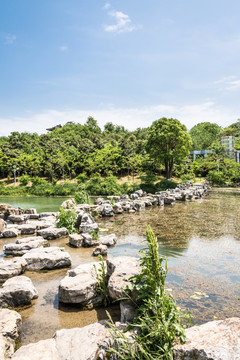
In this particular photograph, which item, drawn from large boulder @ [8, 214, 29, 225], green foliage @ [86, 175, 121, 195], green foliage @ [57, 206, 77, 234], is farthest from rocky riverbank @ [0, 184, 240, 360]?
green foliage @ [86, 175, 121, 195]

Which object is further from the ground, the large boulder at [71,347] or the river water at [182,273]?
the large boulder at [71,347]

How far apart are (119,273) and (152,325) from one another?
4.12 ft

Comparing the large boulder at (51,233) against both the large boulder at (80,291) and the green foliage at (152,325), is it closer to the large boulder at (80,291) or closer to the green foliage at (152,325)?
the large boulder at (80,291)

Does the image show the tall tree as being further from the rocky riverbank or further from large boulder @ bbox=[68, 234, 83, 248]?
large boulder @ bbox=[68, 234, 83, 248]

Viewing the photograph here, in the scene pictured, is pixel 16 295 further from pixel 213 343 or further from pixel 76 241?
pixel 76 241

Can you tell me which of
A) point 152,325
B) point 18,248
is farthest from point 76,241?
point 152,325

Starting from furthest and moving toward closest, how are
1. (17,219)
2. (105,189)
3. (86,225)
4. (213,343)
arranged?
(105,189)
(17,219)
(86,225)
(213,343)

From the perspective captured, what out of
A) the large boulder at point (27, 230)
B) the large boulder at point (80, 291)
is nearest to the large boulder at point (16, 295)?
the large boulder at point (80, 291)

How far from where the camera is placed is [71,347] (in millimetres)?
3008

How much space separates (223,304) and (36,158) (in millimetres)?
42315

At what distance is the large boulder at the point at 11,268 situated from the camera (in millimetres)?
5426

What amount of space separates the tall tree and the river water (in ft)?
56.3

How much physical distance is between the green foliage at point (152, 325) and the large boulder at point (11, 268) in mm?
3173

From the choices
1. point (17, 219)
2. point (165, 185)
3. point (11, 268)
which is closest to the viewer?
point (11, 268)
